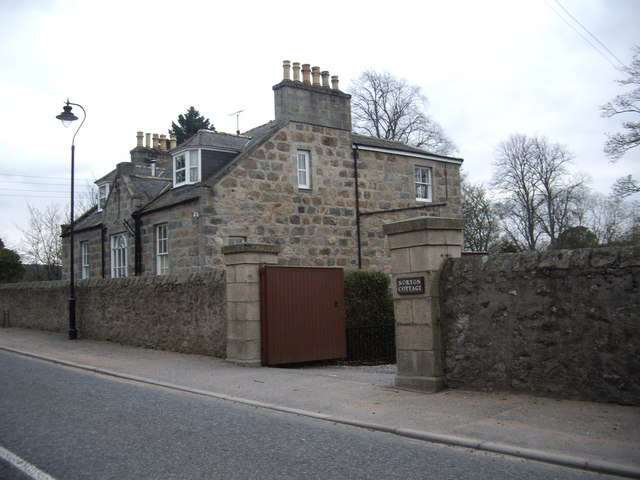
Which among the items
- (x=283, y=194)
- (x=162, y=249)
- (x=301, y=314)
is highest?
(x=283, y=194)

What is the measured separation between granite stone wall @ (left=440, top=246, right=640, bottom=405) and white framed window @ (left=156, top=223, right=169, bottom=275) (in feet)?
44.8

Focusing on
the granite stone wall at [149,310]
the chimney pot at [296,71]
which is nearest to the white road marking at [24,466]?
the granite stone wall at [149,310]

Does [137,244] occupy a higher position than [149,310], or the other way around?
[137,244]

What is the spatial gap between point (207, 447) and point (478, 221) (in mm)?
40766

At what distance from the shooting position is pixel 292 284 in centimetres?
1282

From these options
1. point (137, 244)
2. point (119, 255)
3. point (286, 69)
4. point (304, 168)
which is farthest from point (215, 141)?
point (119, 255)

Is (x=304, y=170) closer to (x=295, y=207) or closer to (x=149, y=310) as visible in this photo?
(x=295, y=207)

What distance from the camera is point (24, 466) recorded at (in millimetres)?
5496

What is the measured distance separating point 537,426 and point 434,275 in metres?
2.82

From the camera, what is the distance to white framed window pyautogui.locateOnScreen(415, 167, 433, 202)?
80.2 feet

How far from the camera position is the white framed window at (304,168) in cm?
2128

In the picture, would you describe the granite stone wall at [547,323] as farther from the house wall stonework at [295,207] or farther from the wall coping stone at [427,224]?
the house wall stonework at [295,207]

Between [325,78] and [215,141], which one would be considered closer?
[215,141]

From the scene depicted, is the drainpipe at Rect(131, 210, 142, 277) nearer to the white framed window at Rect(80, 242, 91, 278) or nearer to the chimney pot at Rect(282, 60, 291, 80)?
the white framed window at Rect(80, 242, 91, 278)
